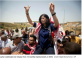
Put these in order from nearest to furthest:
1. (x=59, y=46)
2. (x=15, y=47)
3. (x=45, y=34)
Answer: (x=45, y=34) < (x=59, y=46) < (x=15, y=47)

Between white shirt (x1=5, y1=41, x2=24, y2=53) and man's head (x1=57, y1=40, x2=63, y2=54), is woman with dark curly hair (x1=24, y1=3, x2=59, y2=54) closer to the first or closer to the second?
man's head (x1=57, y1=40, x2=63, y2=54)

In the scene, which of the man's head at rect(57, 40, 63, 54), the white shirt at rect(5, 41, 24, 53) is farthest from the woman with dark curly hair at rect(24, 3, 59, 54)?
the white shirt at rect(5, 41, 24, 53)

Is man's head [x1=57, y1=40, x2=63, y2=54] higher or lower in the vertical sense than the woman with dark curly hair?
lower

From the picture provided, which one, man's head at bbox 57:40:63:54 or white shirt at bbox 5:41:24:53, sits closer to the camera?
man's head at bbox 57:40:63:54

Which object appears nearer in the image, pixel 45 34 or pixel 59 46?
pixel 45 34

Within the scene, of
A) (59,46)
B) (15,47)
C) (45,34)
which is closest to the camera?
(45,34)

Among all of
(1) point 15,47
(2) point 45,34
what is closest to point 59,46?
(2) point 45,34

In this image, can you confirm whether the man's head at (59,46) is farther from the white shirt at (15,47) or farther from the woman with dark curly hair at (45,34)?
the white shirt at (15,47)

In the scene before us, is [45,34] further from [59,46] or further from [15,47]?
[15,47]

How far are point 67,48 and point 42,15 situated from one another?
2.93 feet

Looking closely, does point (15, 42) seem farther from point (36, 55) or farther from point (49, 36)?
point (49, 36)

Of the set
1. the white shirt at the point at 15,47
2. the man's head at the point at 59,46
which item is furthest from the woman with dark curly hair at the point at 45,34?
the white shirt at the point at 15,47

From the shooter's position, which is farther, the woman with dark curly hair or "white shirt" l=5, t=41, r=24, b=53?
"white shirt" l=5, t=41, r=24, b=53

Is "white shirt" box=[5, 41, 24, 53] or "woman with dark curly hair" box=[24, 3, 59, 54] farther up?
"woman with dark curly hair" box=[24, 3, 59, 54]
